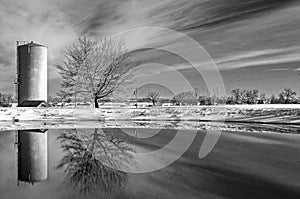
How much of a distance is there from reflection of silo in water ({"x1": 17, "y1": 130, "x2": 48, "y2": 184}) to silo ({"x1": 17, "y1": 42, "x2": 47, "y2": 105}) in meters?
23.9

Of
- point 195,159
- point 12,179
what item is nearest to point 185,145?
point 195,159

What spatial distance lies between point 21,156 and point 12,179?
2576 mm

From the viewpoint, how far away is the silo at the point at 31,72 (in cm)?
3253

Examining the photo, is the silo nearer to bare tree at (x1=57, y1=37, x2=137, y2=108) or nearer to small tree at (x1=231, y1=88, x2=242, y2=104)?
bare tree at (x1=57, y1=37, x2=137, y2=108)

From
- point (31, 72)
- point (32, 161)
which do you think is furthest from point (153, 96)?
point (32, 161)

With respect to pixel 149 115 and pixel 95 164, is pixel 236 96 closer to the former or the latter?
pixel 149 115

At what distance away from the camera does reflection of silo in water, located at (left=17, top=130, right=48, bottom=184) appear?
19.3ft

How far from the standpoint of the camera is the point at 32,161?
7.44 meters

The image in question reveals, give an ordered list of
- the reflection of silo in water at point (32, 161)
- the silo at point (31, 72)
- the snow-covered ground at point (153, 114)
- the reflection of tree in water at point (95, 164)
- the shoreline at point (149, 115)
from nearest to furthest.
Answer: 1. the reflection of tree in water at point (95, 164)
2. the reflection of silo in water at point (32, 161)
3. the shoreline at point (149, 115)
4. the snow-covered ground at point (153, 114)
5. the silo at point (31, 72)

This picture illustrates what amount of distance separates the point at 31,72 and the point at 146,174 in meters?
30.3

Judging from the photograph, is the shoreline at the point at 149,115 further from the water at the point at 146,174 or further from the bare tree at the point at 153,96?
the bare tree at the point at 153,96

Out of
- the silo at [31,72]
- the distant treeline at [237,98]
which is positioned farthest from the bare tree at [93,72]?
the distant treeline at [237,98]

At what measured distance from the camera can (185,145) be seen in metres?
10.3

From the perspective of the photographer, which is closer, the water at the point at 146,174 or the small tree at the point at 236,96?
the water at the point at 146,174
